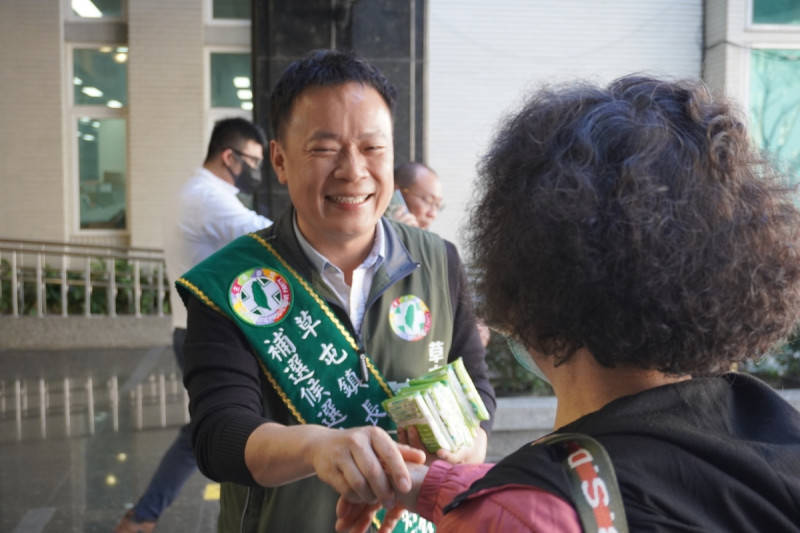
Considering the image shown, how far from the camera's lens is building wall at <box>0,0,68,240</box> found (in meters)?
12.1

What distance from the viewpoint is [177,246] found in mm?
4207

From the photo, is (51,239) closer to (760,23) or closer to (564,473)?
(760,23)

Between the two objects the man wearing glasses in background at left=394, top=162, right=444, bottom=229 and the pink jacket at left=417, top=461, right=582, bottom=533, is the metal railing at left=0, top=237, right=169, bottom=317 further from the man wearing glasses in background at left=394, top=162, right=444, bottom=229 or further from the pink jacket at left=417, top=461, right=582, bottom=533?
the pink jacket at left=417, top=461, right=582, bottom=533

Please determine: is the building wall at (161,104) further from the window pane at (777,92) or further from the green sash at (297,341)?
the green sash at (297,341)

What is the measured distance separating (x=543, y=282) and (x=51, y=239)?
1250 cm

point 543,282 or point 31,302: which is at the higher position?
point 543,282

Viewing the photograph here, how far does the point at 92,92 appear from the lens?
12836 millimetres

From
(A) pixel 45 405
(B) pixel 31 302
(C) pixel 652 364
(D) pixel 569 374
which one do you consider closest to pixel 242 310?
(D) pixel 569 374

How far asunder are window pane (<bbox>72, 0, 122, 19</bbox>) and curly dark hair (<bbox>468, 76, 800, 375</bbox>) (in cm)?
1282

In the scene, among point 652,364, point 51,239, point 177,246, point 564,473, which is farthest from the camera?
point 51,239

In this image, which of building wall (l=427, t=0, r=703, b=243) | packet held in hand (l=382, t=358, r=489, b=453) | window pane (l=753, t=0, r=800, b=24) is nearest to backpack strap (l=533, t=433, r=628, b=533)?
packet held in hand (l=382, t=358, r=489, b=453)

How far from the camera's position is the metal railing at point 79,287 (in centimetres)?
1014

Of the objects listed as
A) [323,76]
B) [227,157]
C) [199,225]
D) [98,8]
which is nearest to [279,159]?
[323,76]

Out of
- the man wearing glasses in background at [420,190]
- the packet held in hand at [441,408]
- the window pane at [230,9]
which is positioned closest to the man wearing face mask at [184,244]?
the man wearing glasses in background at [420,190]
